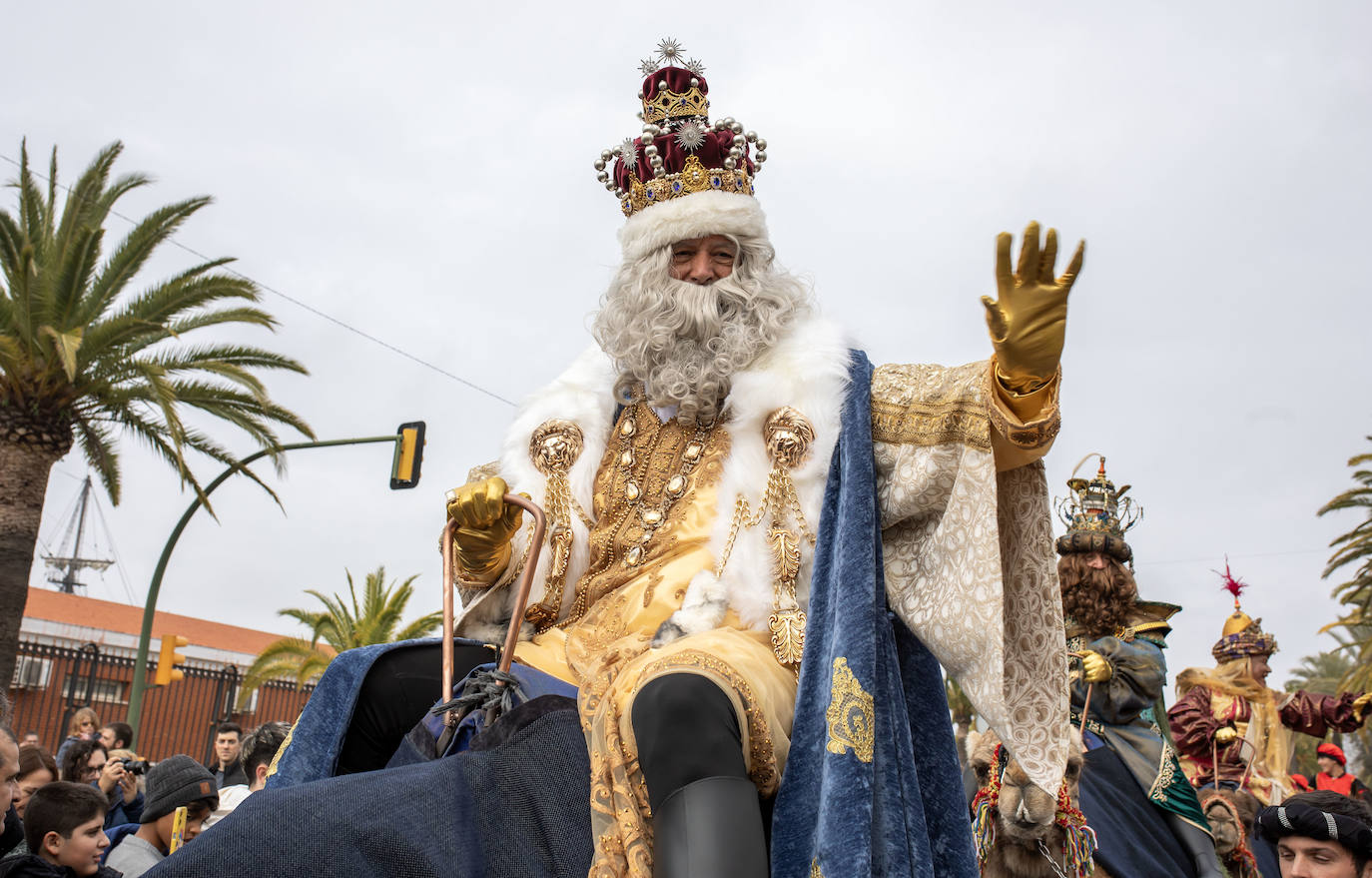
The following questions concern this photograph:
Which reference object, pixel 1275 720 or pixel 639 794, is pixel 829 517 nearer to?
pixel 639 794

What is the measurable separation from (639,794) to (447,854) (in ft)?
1.70

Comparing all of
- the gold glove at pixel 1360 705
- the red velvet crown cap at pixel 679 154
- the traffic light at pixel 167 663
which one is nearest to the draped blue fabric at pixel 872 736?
the red velvet crown cap at pixel 679 154

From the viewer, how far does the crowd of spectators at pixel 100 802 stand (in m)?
4.41

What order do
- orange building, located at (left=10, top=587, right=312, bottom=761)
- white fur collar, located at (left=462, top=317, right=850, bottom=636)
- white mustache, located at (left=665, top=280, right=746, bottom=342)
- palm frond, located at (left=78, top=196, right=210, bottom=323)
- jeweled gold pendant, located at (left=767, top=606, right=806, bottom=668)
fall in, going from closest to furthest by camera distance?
jeweled gold pendant, located at (left=767, top=606, right=806, bottom=668), white fur collar, located at (left=462, top=317, right=850, bottom=636), white mustache, located at (left=665, top=280, right=746, bottom=342), palm frond, located at (left=78, top=196, right=210, bottom=323), orange building, located at (left=10, top=587, right=312, bottom=761)

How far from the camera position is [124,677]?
989 inches

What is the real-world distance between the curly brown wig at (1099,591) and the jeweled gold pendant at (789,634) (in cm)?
382

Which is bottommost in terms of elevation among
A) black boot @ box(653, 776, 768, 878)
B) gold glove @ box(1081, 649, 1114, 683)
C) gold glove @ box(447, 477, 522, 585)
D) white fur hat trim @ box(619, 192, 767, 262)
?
black boot @ box(653, 776, 768, 878)

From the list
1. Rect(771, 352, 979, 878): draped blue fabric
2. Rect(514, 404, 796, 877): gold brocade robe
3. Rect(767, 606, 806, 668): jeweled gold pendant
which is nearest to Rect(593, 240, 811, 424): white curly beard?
Rect(514, 404, 796, 877): gold brocade robe

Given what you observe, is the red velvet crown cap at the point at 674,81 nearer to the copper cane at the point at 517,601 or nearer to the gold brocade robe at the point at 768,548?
the gold brocade robe at the point at 768,548

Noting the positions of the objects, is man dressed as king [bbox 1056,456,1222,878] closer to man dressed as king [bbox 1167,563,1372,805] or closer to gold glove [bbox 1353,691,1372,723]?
man dressed as king [bbox 1167,563,1372,805]

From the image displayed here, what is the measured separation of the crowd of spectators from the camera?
441cm

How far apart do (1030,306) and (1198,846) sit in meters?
3.89

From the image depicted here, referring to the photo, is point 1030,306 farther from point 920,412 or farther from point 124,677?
point 124,677

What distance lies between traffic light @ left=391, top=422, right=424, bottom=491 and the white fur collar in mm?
11541
